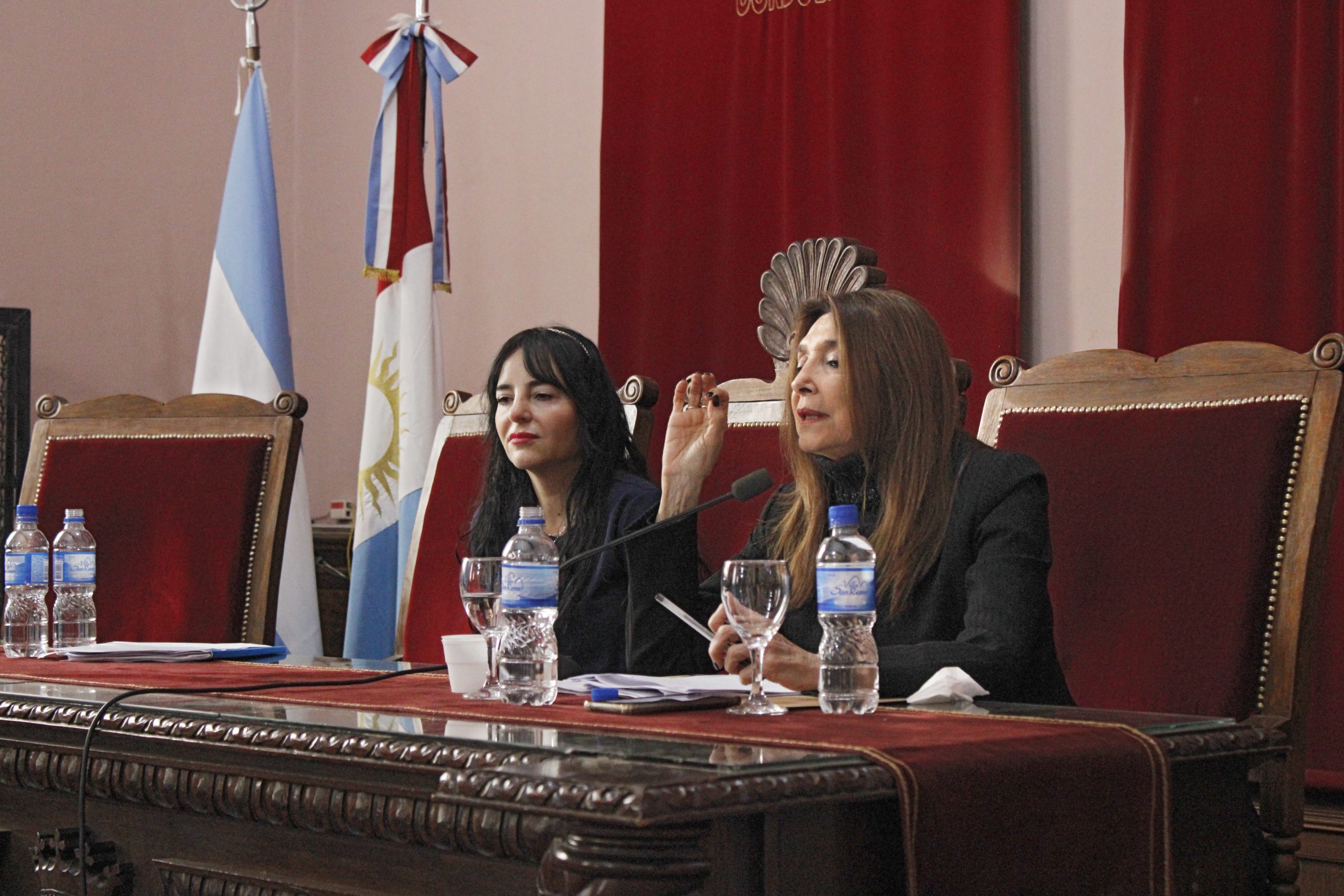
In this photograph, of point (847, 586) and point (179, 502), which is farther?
point (179, 502)

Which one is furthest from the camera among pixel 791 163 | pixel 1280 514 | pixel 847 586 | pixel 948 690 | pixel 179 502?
pixel 791 163

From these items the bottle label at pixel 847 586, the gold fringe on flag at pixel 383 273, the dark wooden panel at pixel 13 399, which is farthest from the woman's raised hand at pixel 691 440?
the dark wooden panel at pixel 13 399

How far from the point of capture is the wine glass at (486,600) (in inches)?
61.6

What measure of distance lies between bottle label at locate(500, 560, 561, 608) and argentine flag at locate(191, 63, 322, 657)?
2321mm

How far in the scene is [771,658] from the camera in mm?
1526

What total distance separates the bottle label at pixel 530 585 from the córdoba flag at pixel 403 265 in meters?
2.21

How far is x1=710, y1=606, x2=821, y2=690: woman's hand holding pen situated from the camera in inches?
59.4

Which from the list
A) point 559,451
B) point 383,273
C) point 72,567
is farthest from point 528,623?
point 383,273

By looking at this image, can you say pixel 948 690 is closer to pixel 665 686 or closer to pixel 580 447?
pixel 665 686

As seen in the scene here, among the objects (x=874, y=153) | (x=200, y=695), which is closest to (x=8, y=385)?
(x=874, y=153)

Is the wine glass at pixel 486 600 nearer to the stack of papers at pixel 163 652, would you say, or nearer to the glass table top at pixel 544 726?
the glass table top at pixel 544 726

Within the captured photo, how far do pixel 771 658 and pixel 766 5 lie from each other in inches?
103

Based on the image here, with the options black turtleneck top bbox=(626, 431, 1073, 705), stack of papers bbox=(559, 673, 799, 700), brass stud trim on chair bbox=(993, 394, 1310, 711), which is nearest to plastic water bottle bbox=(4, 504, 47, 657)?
black turtleneck top bbox=(626, 431, 1073, 705)

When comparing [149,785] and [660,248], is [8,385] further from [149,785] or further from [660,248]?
[149,785]
